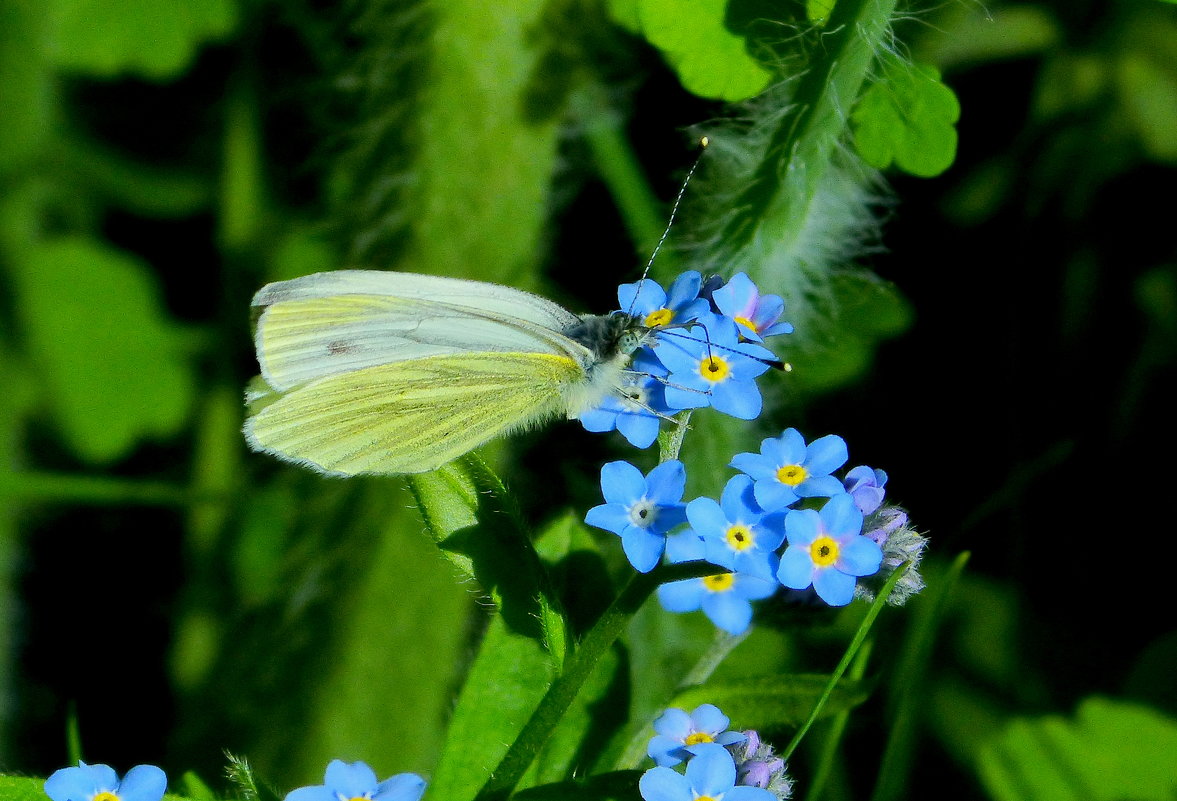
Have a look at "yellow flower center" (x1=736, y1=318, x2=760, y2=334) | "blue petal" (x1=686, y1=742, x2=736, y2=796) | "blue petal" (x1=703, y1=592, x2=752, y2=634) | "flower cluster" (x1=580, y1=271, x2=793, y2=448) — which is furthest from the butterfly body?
"blue petal" (x1=686, y1=742, x2=736, y2=796)

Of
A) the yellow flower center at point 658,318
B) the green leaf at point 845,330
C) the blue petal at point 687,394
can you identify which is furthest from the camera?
the green leaf at point 845,330

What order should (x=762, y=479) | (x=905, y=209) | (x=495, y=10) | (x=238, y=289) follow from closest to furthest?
1. (x=762, y=479)
2. (x=495, y=10)
3. (x=905, y=209)
4. (x=238, y=289)

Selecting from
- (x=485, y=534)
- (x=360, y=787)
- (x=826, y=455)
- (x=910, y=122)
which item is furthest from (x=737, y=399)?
(x=360, y=787)

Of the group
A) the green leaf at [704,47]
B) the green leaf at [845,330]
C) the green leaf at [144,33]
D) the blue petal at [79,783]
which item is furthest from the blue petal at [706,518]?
the green leaf at [144,33]

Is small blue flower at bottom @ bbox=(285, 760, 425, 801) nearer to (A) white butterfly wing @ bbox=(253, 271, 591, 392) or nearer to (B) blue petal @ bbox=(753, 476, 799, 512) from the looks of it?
(B) blue petal @ bbox=(753, 476, 799, 512)

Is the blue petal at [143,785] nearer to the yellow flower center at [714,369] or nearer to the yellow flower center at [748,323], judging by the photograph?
Result: the yellow flower center at [714,369]

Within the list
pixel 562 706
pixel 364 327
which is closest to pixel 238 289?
pixel 364 327

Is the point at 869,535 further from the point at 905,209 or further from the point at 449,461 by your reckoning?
the point at 905,209
